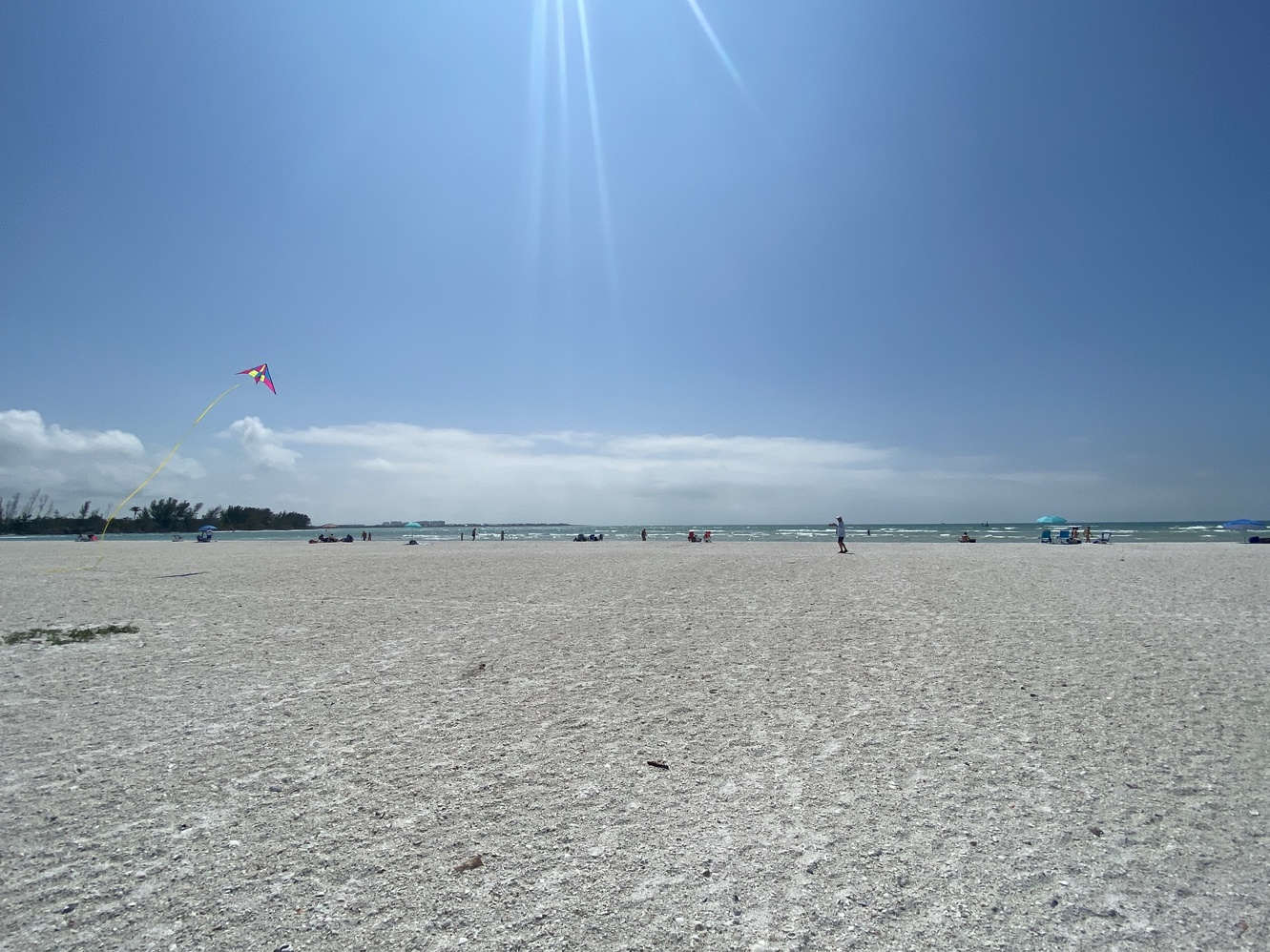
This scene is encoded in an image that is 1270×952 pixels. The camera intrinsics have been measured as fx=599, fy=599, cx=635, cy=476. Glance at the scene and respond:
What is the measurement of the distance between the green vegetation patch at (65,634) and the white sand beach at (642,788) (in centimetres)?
53

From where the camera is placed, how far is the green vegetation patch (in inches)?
361

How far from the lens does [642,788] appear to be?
4.38 m

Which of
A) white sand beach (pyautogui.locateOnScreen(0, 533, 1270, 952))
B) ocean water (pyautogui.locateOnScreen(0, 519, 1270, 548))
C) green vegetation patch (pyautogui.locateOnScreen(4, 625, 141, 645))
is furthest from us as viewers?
ocean water (pyautogui.locateOnScreen(0, 519, 1270, 548))

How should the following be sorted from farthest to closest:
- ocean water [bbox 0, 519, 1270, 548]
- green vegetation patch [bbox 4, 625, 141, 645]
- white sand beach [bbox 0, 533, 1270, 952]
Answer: ocean water [bbox 0, 519, 1270, 548] < green vegetation patch [bbox 4, 625, 141, 645] < white sand beach [bbox 0, 533, 1270, 952]

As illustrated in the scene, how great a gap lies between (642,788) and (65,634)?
1053cm

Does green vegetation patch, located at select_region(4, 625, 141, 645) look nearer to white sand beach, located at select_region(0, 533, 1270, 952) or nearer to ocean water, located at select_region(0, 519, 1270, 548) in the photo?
white sand beach, located at select_region(0, 533, 1270, 952)

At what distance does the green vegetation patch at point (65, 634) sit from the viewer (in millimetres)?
9172

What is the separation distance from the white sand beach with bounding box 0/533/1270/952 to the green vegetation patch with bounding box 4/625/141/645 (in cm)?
53

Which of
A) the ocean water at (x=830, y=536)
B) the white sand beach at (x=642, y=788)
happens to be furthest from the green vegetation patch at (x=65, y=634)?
the ocean water at (x=830, y=536)

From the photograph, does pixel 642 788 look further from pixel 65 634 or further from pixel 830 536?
pixel 830 536

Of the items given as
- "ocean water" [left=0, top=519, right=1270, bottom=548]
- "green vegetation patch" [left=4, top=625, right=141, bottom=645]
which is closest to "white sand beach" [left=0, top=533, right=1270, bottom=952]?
"green vegetation patch" [left=4, top=625, right=141, bottom=645]

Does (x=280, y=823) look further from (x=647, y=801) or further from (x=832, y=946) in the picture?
(x=832, y=946)

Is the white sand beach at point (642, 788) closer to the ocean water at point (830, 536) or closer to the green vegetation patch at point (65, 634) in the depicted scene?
the green vegetation patch at point (65, 634)

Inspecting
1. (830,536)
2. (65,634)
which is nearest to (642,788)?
(65,634)
